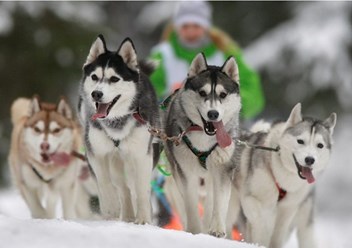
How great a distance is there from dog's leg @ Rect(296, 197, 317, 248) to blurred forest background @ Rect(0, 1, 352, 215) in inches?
330

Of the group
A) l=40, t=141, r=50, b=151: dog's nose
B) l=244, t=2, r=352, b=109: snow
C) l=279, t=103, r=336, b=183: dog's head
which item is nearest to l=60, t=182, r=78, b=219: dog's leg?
l=40, t=141, r=50, b=151: dog's nose

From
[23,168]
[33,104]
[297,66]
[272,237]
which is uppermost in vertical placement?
[297,66]

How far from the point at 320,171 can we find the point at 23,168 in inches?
105

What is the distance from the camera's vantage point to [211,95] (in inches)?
223

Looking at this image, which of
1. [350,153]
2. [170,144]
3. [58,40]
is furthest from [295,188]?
[350,153]

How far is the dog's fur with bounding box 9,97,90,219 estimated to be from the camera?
755 centimetres

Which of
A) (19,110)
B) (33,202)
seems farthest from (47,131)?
(19,110)

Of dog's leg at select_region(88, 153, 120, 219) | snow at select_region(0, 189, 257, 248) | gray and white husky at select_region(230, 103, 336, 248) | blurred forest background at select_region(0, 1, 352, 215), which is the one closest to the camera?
snow at select_region(0, 189, 257, 248)

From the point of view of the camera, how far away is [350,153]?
20.9m

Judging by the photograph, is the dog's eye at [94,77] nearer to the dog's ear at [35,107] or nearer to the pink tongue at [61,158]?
the pink tongue at [61,158]

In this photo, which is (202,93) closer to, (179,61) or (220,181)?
(220,181)

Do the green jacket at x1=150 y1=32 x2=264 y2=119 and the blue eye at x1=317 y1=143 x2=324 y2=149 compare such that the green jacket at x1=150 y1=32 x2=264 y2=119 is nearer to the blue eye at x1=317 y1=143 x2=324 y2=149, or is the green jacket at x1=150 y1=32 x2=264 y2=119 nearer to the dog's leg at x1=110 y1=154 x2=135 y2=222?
the blue eye at x1=317 y1=143 x2=324 y2=149

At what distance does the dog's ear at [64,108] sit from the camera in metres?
7.84

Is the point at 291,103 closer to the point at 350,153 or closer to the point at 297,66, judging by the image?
the point at 297,66
